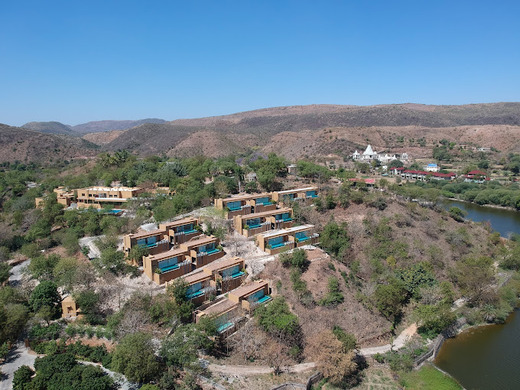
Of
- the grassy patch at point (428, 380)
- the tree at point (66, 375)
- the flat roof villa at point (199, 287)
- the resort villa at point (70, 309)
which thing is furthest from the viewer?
the flat roof villa at point (199, 287)

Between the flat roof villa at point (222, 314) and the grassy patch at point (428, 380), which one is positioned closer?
the grassy patch at point (428, 380)

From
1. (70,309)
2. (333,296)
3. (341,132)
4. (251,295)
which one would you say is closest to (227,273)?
(251,295)

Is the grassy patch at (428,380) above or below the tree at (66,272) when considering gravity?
below

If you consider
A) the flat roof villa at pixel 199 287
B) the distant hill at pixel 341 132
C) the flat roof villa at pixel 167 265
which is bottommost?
the flat roof villa at pixel 199 287

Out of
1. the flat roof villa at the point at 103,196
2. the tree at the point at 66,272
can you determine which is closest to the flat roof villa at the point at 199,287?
the tree at the point at 66,272

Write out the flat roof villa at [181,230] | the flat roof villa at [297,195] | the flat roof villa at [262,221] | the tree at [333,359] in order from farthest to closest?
the flat roof villa at [297,195] < the flat roof villa at [262,221] < the flat roof villa at [181,230] < the tree at [333,359]

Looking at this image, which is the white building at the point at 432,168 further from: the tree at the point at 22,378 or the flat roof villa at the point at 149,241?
the tree at the point at 22,378

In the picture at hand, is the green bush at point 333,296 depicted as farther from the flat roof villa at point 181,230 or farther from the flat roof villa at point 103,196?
the flat roof villa at point 103,196

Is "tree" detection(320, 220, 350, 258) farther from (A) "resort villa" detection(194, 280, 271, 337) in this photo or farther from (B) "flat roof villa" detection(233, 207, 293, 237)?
(A) "resort villa" detection(194, 280, 271, 337)
